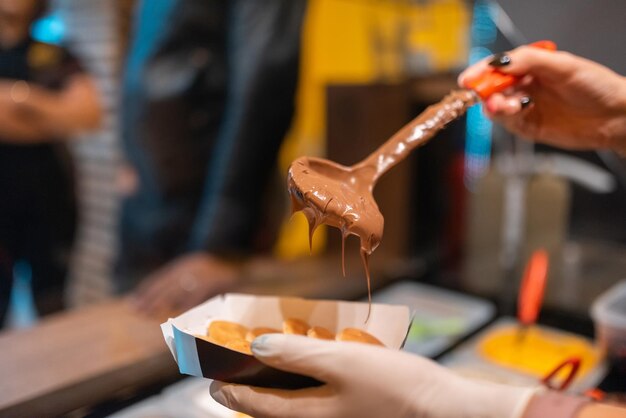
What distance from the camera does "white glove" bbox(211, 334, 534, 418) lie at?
0.64m

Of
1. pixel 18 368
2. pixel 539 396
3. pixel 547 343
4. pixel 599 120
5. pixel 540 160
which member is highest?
pixel 599 120

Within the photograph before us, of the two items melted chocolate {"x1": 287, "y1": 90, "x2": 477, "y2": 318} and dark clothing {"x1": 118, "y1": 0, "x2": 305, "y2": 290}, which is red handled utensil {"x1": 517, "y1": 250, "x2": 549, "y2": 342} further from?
dark clothing {"x1": 118, "y1": 0, "x2": 305, "y2": 290}

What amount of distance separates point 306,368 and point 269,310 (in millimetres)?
231

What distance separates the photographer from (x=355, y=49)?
2.10 metres

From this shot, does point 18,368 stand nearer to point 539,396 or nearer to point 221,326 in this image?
point 221,326

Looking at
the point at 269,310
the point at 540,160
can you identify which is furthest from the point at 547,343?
the point at 269,310

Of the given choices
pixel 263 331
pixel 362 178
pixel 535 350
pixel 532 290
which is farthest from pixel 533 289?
pixel 263 331

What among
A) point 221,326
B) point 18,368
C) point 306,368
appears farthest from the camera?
point 18,368

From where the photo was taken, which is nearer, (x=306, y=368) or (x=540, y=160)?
(x=306, y=368)

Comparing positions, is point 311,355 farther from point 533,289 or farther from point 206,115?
point 206,115

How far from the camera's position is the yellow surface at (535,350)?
1.32 metres

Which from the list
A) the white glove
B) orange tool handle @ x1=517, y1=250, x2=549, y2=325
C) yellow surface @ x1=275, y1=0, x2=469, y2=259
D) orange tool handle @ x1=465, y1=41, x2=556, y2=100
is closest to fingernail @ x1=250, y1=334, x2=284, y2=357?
the white glove

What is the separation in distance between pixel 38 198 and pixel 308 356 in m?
1.70

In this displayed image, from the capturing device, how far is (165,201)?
6.28ft
